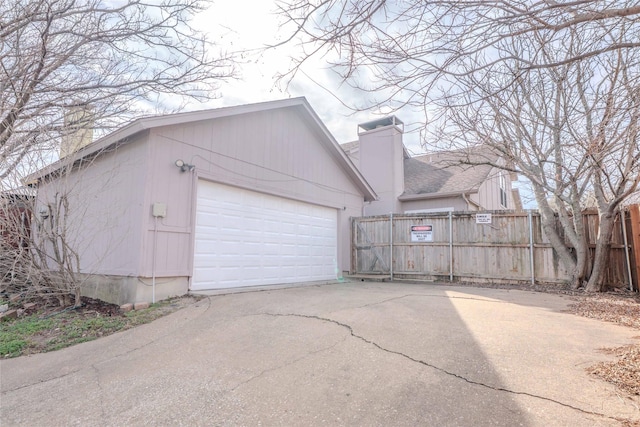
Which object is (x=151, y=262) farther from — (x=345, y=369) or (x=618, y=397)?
(x=618, y=397)

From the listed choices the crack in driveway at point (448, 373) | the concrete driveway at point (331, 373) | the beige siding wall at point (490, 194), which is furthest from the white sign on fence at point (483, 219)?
the crack in driveway at point (448, 373)

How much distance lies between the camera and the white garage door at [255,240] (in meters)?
6.88

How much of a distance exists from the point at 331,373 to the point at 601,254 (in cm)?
725

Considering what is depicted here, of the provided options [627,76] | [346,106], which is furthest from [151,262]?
[627,76]

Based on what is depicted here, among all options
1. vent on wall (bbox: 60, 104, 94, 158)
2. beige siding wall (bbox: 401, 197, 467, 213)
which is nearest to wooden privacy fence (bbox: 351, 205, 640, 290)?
beige siding wall (bbox: 401, 197, 467, 213)

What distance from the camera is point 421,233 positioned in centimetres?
998

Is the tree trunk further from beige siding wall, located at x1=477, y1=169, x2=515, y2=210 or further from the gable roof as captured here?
the gable roof

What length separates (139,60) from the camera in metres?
6.86

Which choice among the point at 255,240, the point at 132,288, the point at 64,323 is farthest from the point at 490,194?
the point at 64,323

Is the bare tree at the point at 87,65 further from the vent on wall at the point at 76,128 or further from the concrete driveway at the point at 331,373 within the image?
the concrete driveway at the point at 331,373

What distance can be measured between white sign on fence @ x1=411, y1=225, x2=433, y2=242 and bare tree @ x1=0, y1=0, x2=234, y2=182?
6.47m

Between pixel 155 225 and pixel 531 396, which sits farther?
pixel 155 225

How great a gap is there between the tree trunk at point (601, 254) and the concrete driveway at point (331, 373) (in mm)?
3351

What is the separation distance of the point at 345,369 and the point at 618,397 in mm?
2000
